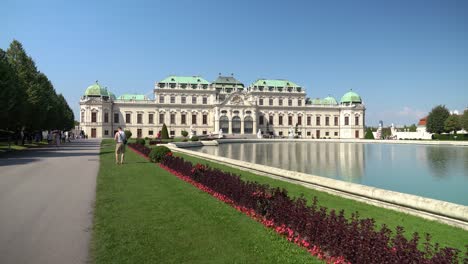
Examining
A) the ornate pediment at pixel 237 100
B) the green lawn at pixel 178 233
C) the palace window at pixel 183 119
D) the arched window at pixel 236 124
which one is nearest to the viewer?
the green lawn at pixel 178 233

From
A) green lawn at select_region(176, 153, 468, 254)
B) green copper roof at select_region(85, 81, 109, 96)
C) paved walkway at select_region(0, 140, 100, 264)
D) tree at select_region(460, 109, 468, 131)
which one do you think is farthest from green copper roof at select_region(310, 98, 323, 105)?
green lawn at select_region(176, 153, 468, 254)

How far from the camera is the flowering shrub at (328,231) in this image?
4.69 meters

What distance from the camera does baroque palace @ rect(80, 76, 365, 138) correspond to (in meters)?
86.9

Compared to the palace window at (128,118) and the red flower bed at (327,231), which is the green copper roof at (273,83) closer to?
the palace window at (128,118)

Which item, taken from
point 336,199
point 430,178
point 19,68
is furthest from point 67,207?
point 19,68

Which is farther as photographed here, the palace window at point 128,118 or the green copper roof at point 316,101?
the green copper roof at point 316,101

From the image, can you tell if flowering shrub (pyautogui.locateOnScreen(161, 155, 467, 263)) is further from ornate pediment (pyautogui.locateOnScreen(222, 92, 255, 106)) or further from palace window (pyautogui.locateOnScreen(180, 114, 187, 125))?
palace window (pyautogui.locateOnScreen(180, 114, 187, 125))

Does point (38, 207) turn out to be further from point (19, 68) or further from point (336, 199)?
point (19, 68)

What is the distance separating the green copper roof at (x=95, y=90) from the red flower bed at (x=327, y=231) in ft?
277

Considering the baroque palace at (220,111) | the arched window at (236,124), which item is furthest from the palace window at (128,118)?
the arched window at (236,124)

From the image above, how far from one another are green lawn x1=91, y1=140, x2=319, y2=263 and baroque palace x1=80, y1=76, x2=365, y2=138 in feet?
249

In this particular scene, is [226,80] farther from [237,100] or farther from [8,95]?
[8,95]

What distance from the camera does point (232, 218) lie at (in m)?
8.09

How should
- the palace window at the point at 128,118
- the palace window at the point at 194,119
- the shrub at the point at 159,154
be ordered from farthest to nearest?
the palace window at the point at 194,119 → the palace window at the point at 128,118 → the shrub at the point at 159,154
